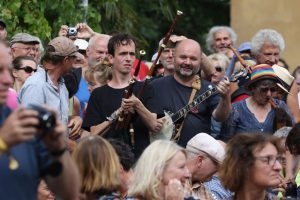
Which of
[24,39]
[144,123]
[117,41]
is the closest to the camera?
[144,123]

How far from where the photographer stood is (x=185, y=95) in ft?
35.3

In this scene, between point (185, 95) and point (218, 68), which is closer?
point (185, 95)

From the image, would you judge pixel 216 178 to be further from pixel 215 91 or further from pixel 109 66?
pixel 109 66

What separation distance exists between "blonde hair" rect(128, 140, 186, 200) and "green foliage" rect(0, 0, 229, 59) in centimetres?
602

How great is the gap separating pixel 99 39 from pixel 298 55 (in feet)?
18.7

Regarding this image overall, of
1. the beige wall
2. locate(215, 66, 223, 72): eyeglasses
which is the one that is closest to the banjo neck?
locate(215, 66, 223, 72): eyeglasses

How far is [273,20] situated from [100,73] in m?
6.29

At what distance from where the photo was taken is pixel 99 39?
12508mm

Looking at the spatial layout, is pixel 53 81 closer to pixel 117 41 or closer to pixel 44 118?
pixel 117 41

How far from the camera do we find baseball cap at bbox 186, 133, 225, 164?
8.82 m

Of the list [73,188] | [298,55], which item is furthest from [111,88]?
[298,55]

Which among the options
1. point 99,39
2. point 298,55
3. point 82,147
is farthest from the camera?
point 298,55

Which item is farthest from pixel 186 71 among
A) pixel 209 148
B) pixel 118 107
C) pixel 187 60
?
pixel 209 148

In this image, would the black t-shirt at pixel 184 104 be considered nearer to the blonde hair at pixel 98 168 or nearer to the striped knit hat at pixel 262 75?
the striped knit hat at pixel 262 75
